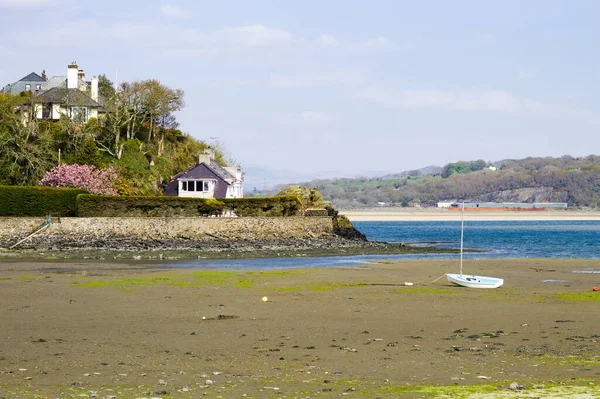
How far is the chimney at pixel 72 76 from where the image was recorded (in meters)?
81.8

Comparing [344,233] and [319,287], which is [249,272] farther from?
[344,233]

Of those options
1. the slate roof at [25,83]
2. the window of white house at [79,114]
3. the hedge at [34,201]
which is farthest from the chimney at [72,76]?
the hedge at [34,201]

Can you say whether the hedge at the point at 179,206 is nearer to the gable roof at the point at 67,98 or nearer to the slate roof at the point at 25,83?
the gable roof at the point at 67,98

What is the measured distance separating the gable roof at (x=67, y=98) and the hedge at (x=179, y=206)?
24.0 metres

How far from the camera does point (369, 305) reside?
23.2 metres

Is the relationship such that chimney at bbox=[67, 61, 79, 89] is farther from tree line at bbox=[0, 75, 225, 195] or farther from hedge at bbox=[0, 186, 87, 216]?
hedge at bbox=[0, 186, 87, 216]

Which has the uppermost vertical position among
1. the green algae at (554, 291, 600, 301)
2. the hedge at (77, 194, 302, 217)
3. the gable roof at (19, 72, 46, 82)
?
the gable roof at (19, 72, 46, 82)

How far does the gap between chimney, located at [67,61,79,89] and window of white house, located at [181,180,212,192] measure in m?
17.4

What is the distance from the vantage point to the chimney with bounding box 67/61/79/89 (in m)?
81.8

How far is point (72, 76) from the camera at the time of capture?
3238 inches

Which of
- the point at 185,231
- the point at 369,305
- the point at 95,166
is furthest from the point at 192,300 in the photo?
the point at 95,166

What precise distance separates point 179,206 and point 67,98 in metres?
25.2

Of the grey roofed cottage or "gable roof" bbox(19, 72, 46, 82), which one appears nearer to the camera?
the grey roofed cottage

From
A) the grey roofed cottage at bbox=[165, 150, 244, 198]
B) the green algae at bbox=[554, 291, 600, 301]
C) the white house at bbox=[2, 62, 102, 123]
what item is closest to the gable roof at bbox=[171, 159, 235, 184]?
the grey roofed cottage at bbox=[165, 150, 244, 198]
